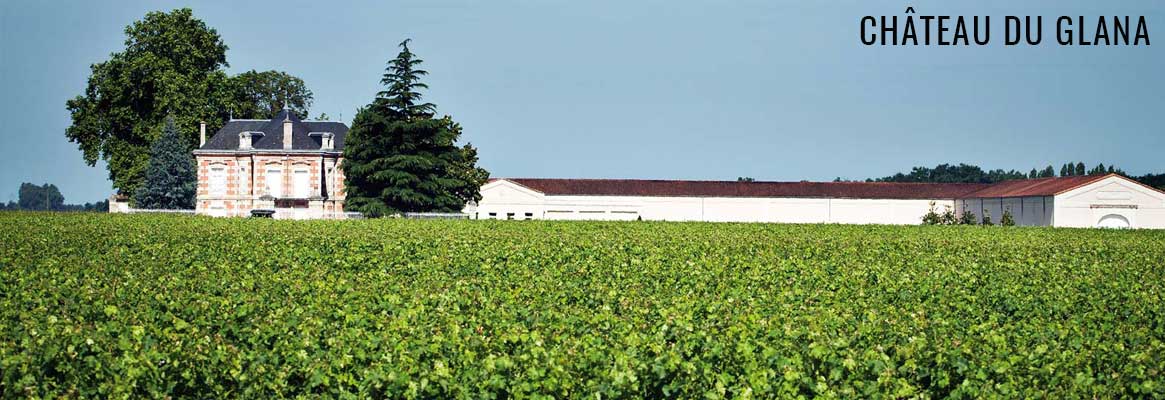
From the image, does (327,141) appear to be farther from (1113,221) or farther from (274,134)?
(1113,221)

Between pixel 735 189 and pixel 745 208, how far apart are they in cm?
231

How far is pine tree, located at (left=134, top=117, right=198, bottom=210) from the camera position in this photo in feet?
226

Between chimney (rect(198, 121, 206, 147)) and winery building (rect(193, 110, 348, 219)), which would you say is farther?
chimney (rect(198, 121, 206, 147))

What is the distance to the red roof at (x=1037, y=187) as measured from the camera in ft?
220

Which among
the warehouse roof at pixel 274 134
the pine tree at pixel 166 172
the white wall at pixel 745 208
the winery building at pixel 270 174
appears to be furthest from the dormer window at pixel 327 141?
the white wall at pixel 745 208

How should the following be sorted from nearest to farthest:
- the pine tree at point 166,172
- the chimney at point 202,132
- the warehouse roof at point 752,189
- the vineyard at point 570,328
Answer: the vineyard at point 570,328, the pine tree at point 166,172, the chimney at point 202,132, the warehouse roof at point 752,189

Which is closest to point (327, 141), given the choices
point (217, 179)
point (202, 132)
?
point (217, 179)

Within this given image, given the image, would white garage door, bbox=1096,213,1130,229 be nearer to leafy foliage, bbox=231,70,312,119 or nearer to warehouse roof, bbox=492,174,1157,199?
warehouse roof, bbox=492,174,1157,199

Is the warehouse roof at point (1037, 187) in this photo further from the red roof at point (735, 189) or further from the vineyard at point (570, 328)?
the vineyard at point (570, 328)

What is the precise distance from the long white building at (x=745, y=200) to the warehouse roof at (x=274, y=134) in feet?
33.2

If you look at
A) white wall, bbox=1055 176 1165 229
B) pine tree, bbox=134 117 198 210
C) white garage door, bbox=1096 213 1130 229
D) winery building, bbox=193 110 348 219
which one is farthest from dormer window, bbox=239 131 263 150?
Answer: white garage door, bbox=1096 213 1130 229

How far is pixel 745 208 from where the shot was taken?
80.8 m

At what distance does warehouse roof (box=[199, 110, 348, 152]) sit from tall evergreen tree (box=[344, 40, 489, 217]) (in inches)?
254

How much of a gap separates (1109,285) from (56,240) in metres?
22.5
